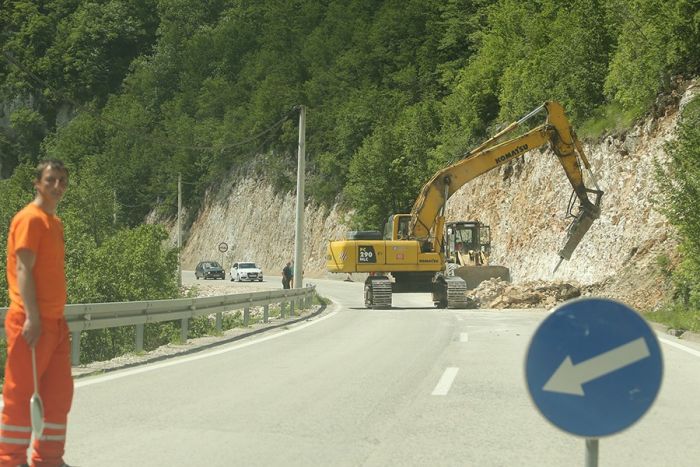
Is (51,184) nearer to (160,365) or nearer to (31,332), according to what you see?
(31,332)

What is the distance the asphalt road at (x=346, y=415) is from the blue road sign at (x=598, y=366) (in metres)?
2.68

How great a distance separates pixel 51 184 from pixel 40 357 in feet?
3.29

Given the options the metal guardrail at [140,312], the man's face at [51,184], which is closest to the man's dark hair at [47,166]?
the man's face at [51,184]

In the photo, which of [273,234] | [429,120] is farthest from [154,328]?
[273,234]

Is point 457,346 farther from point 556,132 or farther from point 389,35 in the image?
point 389,35

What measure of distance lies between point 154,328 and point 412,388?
24.2 metres

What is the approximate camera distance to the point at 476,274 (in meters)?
39.1

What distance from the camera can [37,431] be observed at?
5.33 metres

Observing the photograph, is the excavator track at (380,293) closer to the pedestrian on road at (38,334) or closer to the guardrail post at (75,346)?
the guardrail post at (75,346)

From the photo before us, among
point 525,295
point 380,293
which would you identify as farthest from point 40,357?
point 525,295

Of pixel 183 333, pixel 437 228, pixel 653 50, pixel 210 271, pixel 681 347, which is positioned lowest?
pixel 681 347

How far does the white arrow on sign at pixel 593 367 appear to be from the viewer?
4.11 meters

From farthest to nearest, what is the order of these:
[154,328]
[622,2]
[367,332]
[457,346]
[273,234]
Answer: [273,234], [622,2], [154,328], [367,332], [457,346]

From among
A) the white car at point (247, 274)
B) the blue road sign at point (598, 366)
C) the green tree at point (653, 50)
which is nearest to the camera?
the blue road sign at point (598, 366)
